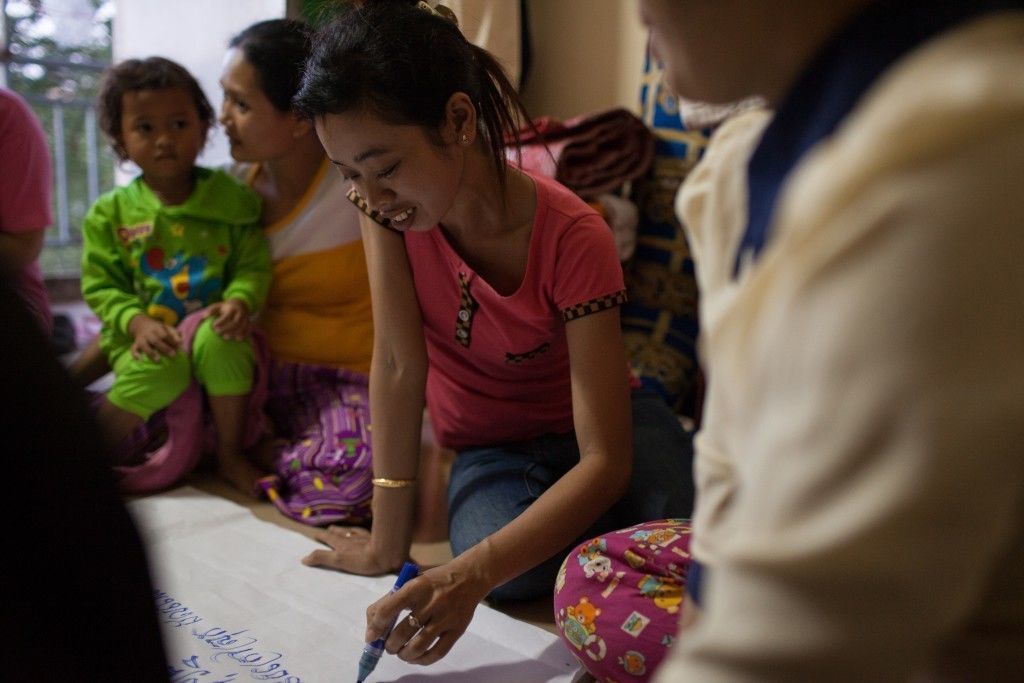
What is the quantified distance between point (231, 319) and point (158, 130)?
1.35ft

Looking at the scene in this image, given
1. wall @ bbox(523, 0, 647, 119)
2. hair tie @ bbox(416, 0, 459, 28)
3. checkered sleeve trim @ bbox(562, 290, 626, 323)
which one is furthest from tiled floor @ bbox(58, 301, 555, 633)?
wall @ bbox(523, 0, 647, 119)

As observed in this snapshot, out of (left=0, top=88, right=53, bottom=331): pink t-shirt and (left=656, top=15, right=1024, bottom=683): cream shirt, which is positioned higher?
(left=656, top=15, right=1024, bottom=683): cream shirt

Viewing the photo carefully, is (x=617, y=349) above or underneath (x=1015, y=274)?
underneath

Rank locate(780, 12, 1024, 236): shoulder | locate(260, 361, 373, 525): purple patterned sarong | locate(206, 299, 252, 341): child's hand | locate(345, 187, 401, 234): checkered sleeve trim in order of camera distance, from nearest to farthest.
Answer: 1. locate(780, 12, 1024, 236): shoulder
2. locate(345, 187, 401, 234): checkered sleeve trim
3. locate(260, 361, 373, 525): purple patterned sarong
4. locate(206, 299, 252, 341): child's hand

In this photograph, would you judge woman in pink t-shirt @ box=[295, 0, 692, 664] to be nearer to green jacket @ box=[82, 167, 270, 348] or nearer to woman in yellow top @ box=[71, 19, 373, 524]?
woman in yellow top @ box=[71, 19, 373, 524]

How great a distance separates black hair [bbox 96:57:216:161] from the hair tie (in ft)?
2.63

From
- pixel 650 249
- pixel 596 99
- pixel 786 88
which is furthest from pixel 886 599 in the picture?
pixel 596 99

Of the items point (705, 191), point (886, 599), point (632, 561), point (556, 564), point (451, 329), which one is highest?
point (705, 191)

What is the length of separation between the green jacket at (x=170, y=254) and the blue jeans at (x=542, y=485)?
63 cm

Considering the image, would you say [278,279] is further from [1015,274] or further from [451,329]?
[1015,274]

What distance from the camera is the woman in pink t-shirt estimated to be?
3.35ft

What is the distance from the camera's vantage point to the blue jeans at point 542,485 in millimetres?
1221

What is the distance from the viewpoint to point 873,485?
0.32 meters

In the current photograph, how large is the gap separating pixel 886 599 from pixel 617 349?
77 cm
